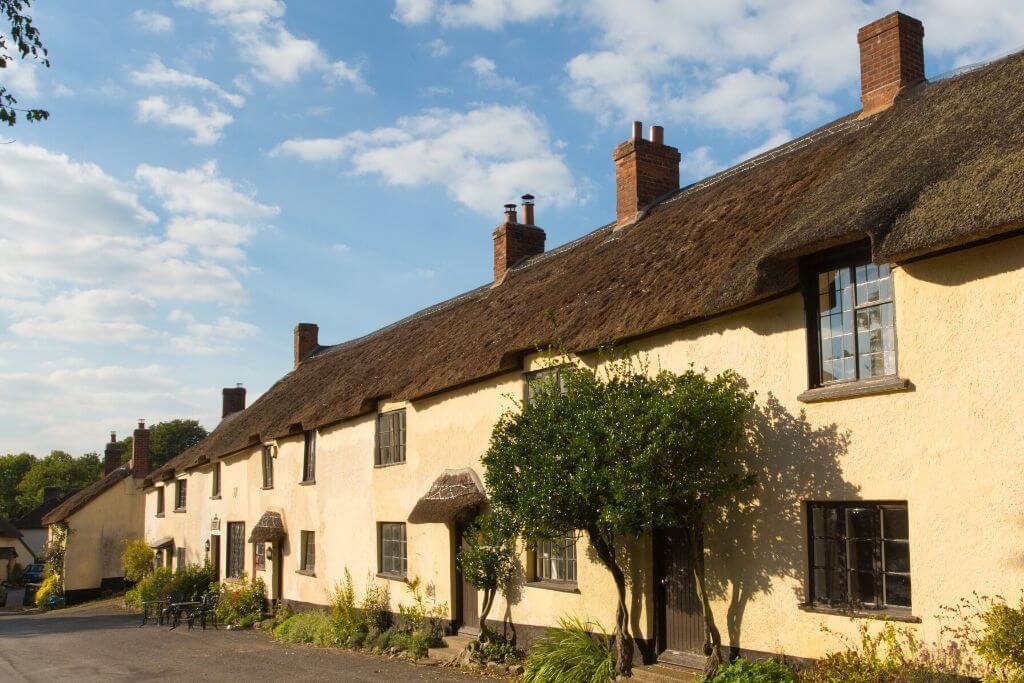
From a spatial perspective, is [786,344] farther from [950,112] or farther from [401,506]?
[401,506]

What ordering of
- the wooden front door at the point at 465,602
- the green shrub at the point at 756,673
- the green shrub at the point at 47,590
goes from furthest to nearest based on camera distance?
the green shrub at the point at 47,590
the wooden front door at the point at 465,602
the green shrub at the point at 756,673

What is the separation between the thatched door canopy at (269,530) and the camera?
80.0 ft

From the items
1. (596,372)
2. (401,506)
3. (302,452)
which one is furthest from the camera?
(302,452)

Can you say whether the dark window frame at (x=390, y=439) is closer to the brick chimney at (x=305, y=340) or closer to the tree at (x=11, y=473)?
the brick chimney at (x=305, y=340)

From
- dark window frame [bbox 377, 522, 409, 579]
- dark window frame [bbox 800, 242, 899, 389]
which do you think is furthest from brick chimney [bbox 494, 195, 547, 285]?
dark window frame [bbox 800, 242, 899, 389]

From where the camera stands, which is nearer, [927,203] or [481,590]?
[927,203]

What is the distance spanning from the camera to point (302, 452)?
78.3ft

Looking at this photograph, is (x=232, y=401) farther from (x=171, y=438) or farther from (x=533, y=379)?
(x=171, y=438)

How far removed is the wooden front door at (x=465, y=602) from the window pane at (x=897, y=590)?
8.23 m

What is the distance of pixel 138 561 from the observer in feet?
114

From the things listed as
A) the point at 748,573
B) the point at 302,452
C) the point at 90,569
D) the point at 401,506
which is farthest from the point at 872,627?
the point at 90,569

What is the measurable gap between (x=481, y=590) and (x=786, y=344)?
7475 mm

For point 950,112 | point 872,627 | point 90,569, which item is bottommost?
point 90,569

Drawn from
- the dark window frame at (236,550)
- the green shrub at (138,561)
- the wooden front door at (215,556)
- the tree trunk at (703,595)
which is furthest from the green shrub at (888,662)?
the green shrub at (138,561)
